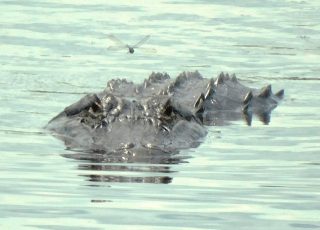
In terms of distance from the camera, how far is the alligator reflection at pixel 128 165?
11.4 metres

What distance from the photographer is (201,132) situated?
14383 mm

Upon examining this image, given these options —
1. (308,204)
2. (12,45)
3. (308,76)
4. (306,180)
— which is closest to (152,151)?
(306,180)

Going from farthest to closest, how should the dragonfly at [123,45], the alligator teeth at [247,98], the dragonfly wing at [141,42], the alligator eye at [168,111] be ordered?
the dragonfly wing at [141,42] < the dragonfly at [123,45] < the alligator teeth at [247,98] < the alligator eye at [168,111]

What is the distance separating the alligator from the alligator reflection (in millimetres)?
140

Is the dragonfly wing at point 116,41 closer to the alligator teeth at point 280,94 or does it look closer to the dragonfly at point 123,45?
the dragonfly at point 123,45

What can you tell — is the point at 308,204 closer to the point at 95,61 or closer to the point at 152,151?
→ the point at 152,151

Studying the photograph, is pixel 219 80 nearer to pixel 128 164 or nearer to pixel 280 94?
pixel 280 94

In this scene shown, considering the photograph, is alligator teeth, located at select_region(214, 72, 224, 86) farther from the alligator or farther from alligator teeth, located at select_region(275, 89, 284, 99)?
alligator teeth, located at select_region(275, 89, 284, 99)

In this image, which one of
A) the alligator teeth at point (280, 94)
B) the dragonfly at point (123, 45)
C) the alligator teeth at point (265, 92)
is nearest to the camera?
the alligator teeth at point (265, 92)

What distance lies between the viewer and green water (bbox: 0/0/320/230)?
9.93m

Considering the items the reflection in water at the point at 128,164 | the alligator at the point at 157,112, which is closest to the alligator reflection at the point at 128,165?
the reflection in water at the point at 128,164

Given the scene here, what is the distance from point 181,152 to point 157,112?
0.95m

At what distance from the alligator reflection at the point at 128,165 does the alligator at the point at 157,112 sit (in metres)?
0.14

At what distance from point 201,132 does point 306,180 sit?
3.08 m
